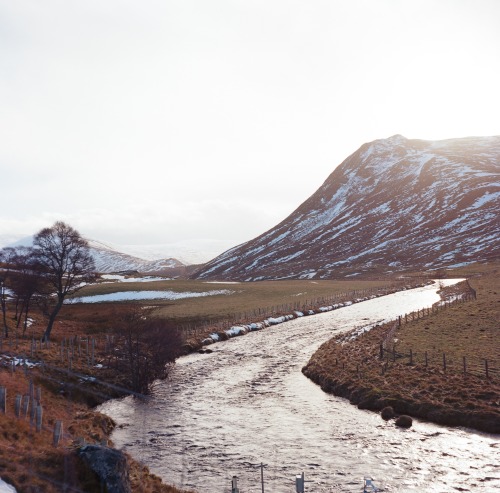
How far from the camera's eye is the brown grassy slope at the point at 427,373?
2767 centimetres

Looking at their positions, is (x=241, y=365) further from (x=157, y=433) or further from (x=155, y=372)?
(x=157, y=433)

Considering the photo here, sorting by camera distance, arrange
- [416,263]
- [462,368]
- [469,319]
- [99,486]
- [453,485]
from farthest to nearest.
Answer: [416,263] → [469,319] → [462,368] → [453,485] → [99,486]

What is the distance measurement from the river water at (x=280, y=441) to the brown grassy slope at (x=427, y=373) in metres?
1.24

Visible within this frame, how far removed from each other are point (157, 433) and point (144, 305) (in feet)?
200

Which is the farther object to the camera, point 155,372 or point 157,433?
point 155,372

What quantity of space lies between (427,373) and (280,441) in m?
14.4

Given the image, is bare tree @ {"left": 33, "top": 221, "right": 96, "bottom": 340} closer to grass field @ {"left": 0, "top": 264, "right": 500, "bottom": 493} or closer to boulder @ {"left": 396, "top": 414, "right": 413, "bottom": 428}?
grass field @ {"left": 0, "top": 264, "right": 500, "bottom": 493}

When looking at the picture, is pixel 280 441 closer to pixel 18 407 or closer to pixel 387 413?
pixel 387 413

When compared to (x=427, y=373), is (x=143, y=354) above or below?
above

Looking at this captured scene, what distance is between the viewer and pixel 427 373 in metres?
33.6

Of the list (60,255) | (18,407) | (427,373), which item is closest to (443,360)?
(427,373)

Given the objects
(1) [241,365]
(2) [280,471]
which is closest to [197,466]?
(2) [280,471]

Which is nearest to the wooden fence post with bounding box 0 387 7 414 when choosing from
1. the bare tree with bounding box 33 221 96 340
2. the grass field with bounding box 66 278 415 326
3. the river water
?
the river water

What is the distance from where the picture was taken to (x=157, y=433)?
86.4 ft
